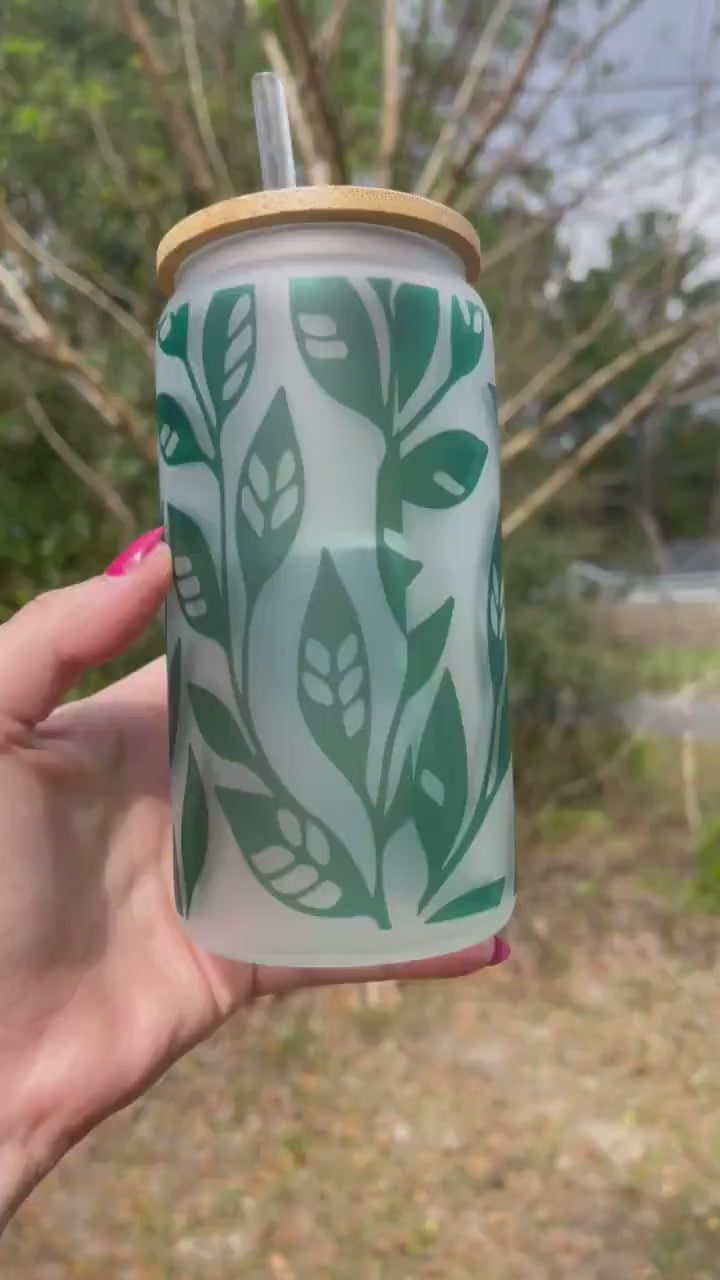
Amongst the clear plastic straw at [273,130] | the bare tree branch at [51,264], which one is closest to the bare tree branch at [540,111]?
the bare tree branch at [51,264]

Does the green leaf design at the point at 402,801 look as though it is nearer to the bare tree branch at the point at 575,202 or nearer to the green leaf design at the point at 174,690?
the green leaf design at the point at 174,690

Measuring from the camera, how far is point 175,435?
2.58 feet

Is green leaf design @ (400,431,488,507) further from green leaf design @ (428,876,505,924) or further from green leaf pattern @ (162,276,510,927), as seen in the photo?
green leaf design @ (428,876,505,924)

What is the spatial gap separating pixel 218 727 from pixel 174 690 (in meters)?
0.07

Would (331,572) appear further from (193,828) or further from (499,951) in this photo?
(499,951)

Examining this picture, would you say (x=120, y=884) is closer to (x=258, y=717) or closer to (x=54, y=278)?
(x=258, y=717)

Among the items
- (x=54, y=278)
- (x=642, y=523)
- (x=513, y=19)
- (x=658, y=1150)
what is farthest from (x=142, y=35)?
(x=642, y=523)

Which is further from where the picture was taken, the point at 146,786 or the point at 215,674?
the point at 146,786

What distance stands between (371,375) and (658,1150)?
1728 millimetres

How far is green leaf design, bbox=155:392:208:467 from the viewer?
2.52ft

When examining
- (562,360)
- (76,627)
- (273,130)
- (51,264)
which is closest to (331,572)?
(76,627)

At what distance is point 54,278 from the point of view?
2.43m

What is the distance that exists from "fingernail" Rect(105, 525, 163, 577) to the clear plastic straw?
11.2 inches

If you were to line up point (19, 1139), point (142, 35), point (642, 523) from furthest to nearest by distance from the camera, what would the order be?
point (642, 523) < point (142, 35) < point (19, 1139)
